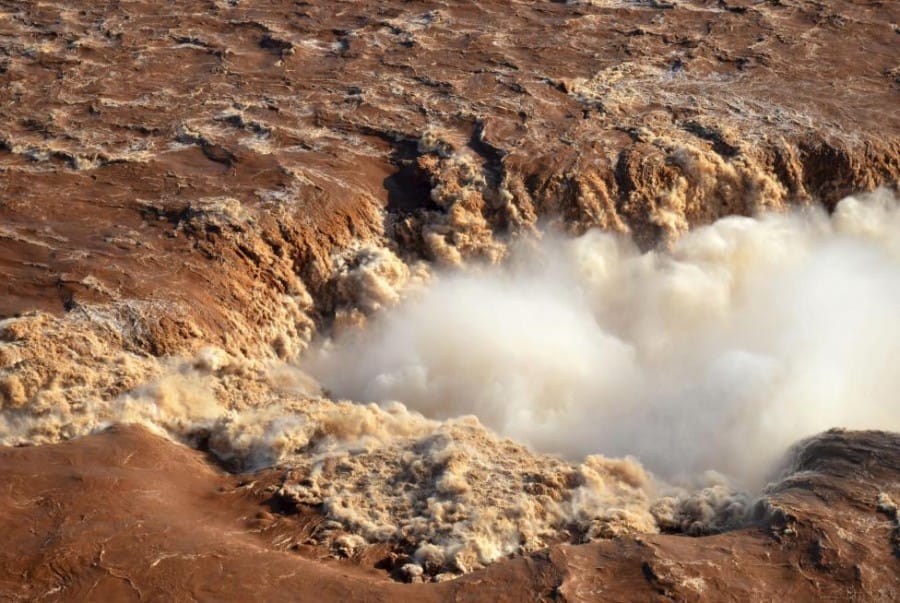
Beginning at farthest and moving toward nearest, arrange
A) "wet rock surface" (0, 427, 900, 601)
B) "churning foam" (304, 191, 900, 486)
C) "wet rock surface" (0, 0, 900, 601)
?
"churning foam" (304, 191, 900, 486)
"wet rock surface" (0, 0, 900, 601)
"wet rock surface" (0, 427, 900, 601)

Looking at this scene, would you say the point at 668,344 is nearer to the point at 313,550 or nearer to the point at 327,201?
the point at 327,201

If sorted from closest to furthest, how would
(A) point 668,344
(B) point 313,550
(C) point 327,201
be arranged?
(B) point 313,550 → (A) point 668,344 → (C) point 327,201

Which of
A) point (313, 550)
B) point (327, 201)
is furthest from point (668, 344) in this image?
point (313, 550)

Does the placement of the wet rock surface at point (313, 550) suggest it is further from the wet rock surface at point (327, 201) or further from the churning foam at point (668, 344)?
the churning foam at point (668, 344)

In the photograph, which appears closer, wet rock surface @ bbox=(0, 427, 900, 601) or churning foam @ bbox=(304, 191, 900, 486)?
wet rock surface @ bbox=(0, 427, 900, 601)

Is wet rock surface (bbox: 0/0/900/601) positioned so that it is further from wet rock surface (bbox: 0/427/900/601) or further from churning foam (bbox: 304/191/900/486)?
churning foam (bbox: 304/191/900/486)

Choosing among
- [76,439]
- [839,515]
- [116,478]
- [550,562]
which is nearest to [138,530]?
[116,478]

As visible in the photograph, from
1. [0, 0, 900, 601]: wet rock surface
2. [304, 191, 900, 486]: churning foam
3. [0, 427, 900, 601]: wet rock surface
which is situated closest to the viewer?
[0, 427, 900, 601]: wet rock surface

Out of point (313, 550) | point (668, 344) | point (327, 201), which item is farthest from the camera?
point (327, 201)

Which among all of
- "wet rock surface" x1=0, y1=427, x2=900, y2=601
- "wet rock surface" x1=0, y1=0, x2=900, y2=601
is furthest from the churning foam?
"wet rock surface" x1=0, y1=427, x2=900, y2=601
